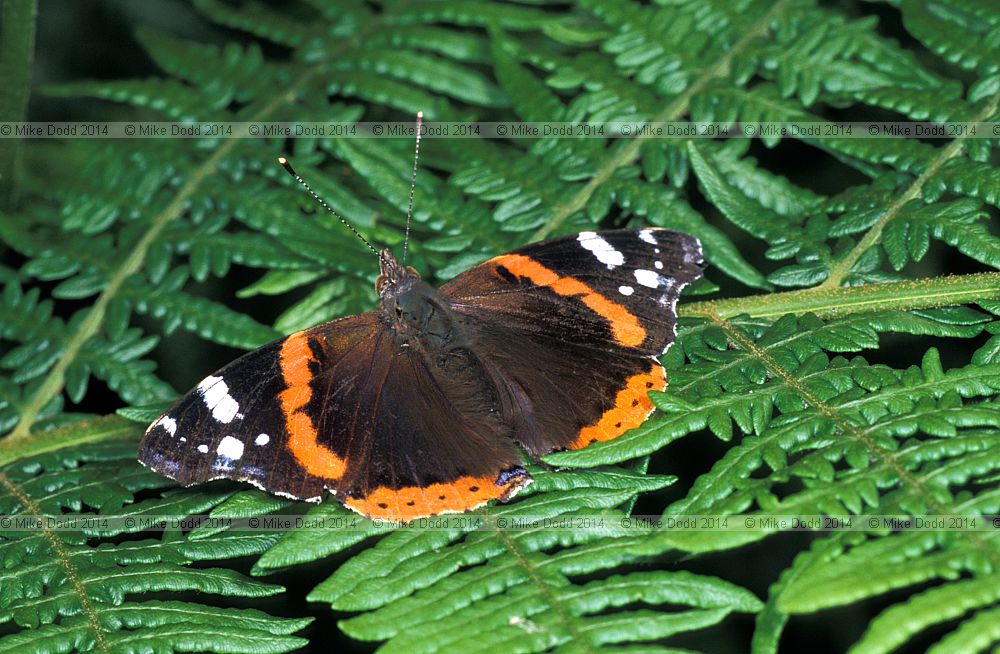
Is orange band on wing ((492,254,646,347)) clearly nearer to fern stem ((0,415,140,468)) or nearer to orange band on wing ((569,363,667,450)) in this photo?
orange band on wing ((569,363,667,450))

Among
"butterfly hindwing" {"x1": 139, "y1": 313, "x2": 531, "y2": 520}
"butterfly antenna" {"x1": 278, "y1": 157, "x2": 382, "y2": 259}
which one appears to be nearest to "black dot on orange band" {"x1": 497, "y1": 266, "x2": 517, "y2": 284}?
"butterfly hindwing" {"x1": 139, "y1": 313, "x2": 531, "y2": 520}

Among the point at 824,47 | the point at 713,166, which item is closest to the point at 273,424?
the point at 713,166

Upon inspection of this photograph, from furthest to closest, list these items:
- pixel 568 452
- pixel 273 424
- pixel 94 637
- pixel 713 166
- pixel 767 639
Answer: pixel 713 166, pixel 273 424, pixel 568 452, pixel 94 637, pixel 767 639

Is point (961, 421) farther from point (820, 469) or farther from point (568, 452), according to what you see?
point (568, 452)

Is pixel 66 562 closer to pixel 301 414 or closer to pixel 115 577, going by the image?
pixel 115 577

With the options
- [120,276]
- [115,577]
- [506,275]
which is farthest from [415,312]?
[120,276]
